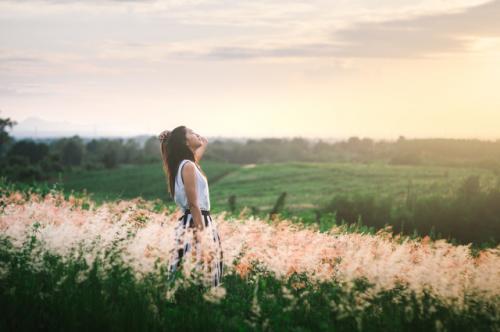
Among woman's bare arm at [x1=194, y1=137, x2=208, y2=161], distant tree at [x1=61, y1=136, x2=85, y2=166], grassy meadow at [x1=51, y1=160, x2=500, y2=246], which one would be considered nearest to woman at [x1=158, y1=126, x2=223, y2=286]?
woman's bare arm at [x1=194, y1=137, x2=208, y2=161]

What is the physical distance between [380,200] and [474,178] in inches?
109

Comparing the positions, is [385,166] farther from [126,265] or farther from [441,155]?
[126,265]

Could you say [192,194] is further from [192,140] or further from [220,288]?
[220,288]

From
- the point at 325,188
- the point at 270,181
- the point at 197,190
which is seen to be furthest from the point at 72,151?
the point at 197,190

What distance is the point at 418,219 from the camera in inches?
561

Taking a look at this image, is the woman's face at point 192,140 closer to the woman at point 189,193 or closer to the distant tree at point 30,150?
the woman at point 189,193

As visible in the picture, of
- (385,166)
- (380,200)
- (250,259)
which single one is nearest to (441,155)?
(385,166)

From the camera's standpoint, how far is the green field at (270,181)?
38.2 metres

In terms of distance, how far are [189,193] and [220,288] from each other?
1.32 m

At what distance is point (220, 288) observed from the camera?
4273 millimetres

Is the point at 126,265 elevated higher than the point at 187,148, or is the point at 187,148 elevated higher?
the point at 187,148

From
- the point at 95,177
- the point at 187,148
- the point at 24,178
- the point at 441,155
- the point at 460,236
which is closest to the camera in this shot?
the point at 187,148

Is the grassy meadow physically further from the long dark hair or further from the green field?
the long dark hair

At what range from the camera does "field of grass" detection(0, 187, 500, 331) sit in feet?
13.9
